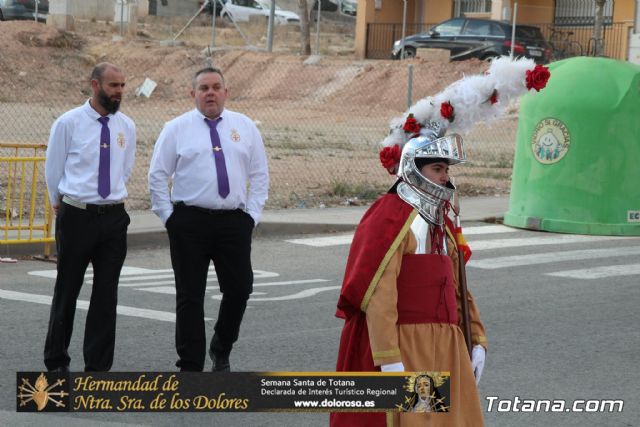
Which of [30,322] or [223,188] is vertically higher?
[223,188]

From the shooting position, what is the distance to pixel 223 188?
7293 millimetres

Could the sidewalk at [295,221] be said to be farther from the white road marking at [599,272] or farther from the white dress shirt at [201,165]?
the white dress shirt at [201,165]

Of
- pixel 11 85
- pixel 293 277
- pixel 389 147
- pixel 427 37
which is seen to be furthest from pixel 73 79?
pixel 389 147

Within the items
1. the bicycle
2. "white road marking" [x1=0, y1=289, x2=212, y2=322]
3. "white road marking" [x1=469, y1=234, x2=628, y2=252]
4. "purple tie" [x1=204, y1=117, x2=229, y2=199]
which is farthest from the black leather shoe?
the bicycle

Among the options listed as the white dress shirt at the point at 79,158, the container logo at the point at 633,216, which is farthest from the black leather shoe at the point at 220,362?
the container logo at the point at 633,216

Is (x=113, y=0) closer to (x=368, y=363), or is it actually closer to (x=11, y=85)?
(x=11, y=85)

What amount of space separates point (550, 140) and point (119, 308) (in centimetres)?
695

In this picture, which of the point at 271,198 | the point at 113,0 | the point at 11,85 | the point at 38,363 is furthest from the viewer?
the point at 113,0

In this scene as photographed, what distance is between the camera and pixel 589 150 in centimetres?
1457

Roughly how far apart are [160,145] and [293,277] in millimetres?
4151

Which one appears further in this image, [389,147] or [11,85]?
[11,85]

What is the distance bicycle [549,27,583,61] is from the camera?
3716cm

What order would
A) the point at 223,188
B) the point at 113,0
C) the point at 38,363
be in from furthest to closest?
the point at 113,0, the point at 38,363, the point at 223,188

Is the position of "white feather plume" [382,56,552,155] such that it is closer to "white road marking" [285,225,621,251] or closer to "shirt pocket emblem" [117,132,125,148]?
"shirt pocket emblem" [117,132,125,148]
